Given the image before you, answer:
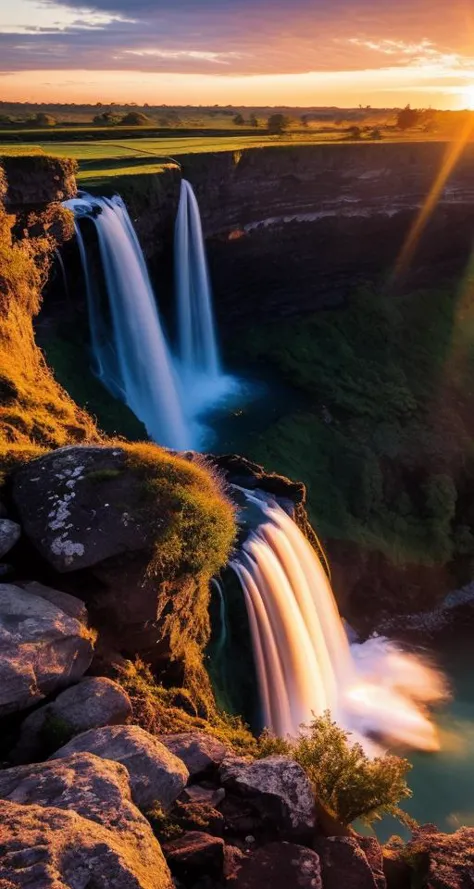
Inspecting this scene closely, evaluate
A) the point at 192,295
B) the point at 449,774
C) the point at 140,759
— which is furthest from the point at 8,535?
the point at 192,295

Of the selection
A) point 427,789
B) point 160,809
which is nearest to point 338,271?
point 427,789

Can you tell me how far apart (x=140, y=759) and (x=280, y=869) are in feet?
5.14

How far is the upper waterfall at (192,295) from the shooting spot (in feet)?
80.3

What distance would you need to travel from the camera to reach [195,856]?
18.9 feet

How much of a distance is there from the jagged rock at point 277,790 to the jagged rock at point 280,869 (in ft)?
0.84

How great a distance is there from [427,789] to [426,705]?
3.23 meters

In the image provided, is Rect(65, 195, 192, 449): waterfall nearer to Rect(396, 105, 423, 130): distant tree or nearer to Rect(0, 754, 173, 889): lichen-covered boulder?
Rect(0, 754, 173, 889): lichen-covered boulder

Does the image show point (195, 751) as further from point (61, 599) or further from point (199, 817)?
point (61, 599)

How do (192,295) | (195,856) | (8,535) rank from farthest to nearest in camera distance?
(192,295) < (8,535) < (195,856)

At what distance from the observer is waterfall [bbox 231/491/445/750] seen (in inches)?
504

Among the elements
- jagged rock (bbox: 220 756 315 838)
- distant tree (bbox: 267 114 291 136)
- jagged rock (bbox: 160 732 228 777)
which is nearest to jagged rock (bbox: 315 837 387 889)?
jagged rock (bbox: 220 756 315 838)

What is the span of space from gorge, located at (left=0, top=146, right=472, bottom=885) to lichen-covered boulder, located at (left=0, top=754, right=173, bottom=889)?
155 centimetres

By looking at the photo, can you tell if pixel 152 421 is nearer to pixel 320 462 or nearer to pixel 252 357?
pixel 320 462

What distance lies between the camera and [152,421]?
72.1ft
